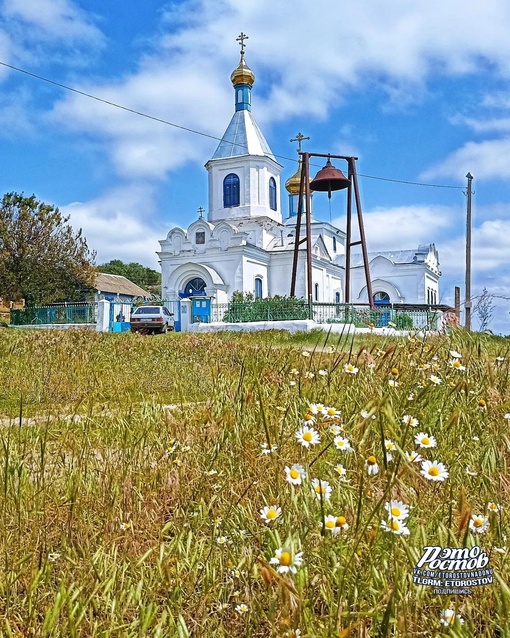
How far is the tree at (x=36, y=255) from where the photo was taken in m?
25.4

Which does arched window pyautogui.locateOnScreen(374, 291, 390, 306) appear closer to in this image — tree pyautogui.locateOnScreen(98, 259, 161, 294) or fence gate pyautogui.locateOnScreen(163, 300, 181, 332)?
fence gate pyautogui.locateOnScreen(163, 300, 181, 332)

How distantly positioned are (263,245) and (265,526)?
27.3 m

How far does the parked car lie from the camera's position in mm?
20281

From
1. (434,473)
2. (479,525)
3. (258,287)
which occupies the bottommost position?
(479,525)

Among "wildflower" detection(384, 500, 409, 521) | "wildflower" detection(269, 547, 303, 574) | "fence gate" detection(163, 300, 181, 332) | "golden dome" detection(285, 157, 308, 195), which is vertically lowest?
"wildflower" detection(269, 547, 303, 574)

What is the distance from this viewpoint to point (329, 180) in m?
16.1

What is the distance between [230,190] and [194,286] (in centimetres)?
636

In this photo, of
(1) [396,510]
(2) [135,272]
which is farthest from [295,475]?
(2) [135,272]

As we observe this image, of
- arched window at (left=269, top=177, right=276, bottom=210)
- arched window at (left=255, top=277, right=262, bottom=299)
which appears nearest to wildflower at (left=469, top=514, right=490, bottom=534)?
arched window at (left=255, top=277, right=262, bottom=299)

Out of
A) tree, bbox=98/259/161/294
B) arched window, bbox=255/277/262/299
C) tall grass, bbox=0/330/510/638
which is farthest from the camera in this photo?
tree, bbox=98/259/161/294

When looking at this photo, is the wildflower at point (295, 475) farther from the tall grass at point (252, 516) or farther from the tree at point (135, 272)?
the tree at point (135, 272)

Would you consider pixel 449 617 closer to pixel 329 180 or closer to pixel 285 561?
pixel 285 561

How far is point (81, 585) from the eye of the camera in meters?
1.36

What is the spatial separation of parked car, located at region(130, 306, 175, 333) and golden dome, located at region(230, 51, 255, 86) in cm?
1669
